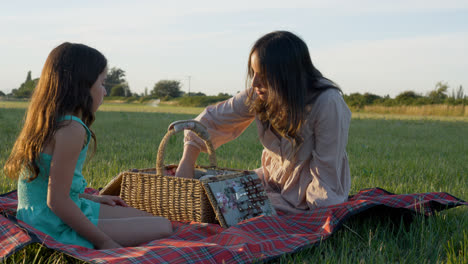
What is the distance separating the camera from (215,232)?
9.04ft

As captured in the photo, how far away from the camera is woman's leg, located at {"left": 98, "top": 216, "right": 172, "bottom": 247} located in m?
2.49

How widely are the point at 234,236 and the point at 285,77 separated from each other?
1141 mm

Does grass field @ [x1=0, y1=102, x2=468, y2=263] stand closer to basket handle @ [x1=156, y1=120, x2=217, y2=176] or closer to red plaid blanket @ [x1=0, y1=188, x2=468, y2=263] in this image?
red plaid blanket @ [x1=0, y1=188, x2=468, y2=263]

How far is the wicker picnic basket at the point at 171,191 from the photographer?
2.86 meters

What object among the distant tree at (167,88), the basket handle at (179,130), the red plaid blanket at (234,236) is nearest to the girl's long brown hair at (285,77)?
the basket handle at (179,130)

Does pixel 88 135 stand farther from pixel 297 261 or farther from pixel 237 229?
pixel 297 261

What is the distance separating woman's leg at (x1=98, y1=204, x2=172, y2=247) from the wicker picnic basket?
9.8 inches

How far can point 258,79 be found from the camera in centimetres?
298

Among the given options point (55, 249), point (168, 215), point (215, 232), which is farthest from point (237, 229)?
point (55, 249)

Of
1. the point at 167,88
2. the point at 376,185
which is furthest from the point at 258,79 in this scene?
the point at 167,88

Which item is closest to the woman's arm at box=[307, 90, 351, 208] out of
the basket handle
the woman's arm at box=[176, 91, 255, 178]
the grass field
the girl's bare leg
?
the grass field

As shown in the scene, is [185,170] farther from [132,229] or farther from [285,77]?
[285,77]

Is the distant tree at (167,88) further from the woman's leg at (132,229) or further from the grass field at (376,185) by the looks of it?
the woman's leg at (132,229)

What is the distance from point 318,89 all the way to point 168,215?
4.63 ft
